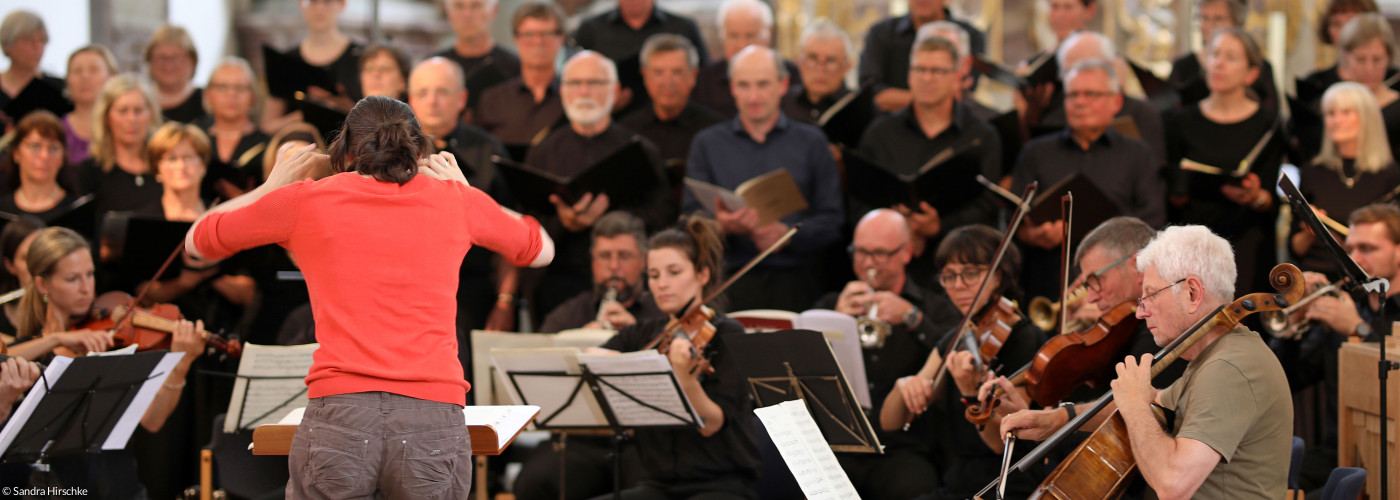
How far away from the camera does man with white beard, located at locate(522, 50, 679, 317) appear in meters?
5.45

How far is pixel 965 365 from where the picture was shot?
3.65m

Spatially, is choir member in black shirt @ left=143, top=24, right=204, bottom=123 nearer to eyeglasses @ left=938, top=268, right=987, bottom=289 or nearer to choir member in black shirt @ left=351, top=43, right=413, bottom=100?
choir member in black shirt @ left=351, top=43, right=413, bottom=100

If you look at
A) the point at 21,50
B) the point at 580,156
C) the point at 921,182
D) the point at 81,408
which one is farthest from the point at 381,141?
the point at 21,50

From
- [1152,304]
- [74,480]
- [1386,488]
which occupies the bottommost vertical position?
[74,480]

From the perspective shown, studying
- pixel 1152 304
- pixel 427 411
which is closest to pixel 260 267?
pixel 427 411

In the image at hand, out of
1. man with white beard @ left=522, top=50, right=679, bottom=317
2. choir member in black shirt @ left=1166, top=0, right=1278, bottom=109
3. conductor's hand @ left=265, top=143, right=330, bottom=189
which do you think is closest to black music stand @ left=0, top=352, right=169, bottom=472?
conductor's hand @ left=265, top=143, right=330, bottom=189

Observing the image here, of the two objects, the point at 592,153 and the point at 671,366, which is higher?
the point at 592,153

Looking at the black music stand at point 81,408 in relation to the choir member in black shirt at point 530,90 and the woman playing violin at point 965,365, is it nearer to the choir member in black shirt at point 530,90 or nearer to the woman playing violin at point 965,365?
the woman playing violin at point 965,365

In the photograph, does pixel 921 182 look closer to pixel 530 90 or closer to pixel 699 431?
pixel 699 431

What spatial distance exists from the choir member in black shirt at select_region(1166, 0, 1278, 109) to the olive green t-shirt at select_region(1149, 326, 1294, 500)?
3.43 metres

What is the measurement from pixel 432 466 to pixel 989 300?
1920 millimetres

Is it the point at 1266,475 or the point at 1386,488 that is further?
the point at 1386,488

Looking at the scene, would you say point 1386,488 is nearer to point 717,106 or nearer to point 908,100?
point 908,100

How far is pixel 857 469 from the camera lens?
4.30m
